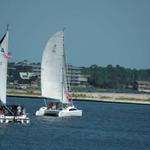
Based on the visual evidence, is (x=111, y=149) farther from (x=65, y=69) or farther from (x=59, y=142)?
(x=65, y=69)

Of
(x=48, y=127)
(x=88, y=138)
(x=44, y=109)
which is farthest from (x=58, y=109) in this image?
(x=88, y=138)

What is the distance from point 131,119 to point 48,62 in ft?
47.6

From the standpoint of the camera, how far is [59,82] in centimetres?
13625

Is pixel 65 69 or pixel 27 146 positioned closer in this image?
pixel 27 146

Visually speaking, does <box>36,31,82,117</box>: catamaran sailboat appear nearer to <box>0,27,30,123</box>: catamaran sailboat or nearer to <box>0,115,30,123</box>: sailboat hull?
<box>0,115,30,123</box>: sailboat hull

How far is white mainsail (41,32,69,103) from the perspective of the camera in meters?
136

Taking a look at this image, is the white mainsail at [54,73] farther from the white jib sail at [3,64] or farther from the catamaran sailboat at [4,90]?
the white jib sail at [3,64]

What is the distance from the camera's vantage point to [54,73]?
136000 mm

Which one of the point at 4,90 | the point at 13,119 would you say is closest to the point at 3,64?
the point at 4,90

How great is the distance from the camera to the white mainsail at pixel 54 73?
136m

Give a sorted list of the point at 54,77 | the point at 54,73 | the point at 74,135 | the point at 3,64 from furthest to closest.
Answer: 1. the point at 54,77
2. the point at 54,73
3. the point at 3,64
4. the point at 74,135

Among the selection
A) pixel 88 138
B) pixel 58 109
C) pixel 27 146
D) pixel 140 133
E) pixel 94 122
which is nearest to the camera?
pixel 27 146

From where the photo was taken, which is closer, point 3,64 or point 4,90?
point 4,90

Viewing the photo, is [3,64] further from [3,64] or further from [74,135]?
[74,135]
